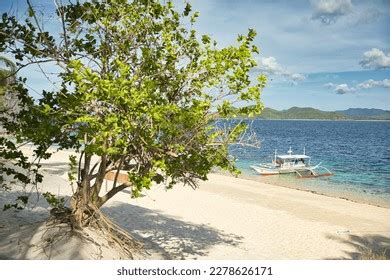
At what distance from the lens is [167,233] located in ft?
43.4

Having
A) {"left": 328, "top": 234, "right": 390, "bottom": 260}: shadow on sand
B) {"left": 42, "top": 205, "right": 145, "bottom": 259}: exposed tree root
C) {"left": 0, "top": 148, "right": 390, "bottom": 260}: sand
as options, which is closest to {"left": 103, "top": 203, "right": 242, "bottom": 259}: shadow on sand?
{"left": 0, "top": 148, "right": 390, "bottom": 260}: sand

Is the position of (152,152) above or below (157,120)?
below

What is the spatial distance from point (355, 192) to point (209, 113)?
30426 mm

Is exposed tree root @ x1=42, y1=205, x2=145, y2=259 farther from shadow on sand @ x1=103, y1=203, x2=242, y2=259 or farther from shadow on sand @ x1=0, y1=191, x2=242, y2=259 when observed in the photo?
shadow on sand @ x1=103, y1=203, x2=242, y2=259

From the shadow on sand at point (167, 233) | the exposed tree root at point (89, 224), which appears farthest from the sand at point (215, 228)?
the exposed tree root at point (89, 224)

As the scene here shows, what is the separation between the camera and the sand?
8.05m

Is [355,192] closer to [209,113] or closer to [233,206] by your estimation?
[233,206]

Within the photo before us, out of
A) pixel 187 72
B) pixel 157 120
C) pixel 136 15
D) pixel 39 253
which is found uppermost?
pixel 136 15

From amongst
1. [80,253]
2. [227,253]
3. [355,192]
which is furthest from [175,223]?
[355,192]

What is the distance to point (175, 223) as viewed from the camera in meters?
15.1

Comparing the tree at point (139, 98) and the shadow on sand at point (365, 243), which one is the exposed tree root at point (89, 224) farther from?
the shadow on sand at point (365, 243)

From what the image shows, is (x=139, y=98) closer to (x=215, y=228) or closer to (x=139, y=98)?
(x=139, y=98)

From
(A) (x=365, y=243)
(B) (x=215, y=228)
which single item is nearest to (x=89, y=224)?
(B) (x=215, y=228)
